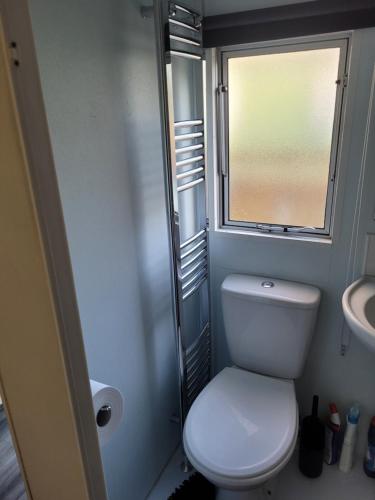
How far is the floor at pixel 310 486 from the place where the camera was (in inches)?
66.1

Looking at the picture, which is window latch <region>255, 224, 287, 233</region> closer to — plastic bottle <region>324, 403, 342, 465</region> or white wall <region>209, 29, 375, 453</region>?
white wall <region>209, 29, 375, 453</region>

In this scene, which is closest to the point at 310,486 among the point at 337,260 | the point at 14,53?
the point at 337,260

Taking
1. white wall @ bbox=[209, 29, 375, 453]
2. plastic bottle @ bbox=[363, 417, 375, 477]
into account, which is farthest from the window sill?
plastic bottle @ bbox=[363, 417, 375, 477]

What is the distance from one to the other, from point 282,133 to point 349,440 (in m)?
1.45

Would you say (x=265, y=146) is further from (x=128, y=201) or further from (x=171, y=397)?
(x=171, y=397)

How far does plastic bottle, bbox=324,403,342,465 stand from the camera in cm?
175

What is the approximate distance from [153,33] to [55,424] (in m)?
1.30

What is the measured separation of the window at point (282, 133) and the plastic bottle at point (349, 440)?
85cm

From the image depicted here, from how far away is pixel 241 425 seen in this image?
4.79ft

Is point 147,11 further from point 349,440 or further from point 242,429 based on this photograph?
point 349,440

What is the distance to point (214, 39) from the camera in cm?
154

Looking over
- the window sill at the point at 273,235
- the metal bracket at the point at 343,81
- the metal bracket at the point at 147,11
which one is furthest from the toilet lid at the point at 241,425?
the metal bracket at the point at 147,11

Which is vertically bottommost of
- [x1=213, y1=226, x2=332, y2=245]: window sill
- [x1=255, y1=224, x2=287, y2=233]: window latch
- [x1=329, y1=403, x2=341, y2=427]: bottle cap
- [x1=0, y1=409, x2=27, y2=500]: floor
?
[x1=0, y1=409, x2=27, y2=500]: floor

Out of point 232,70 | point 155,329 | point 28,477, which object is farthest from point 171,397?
point 232,70
